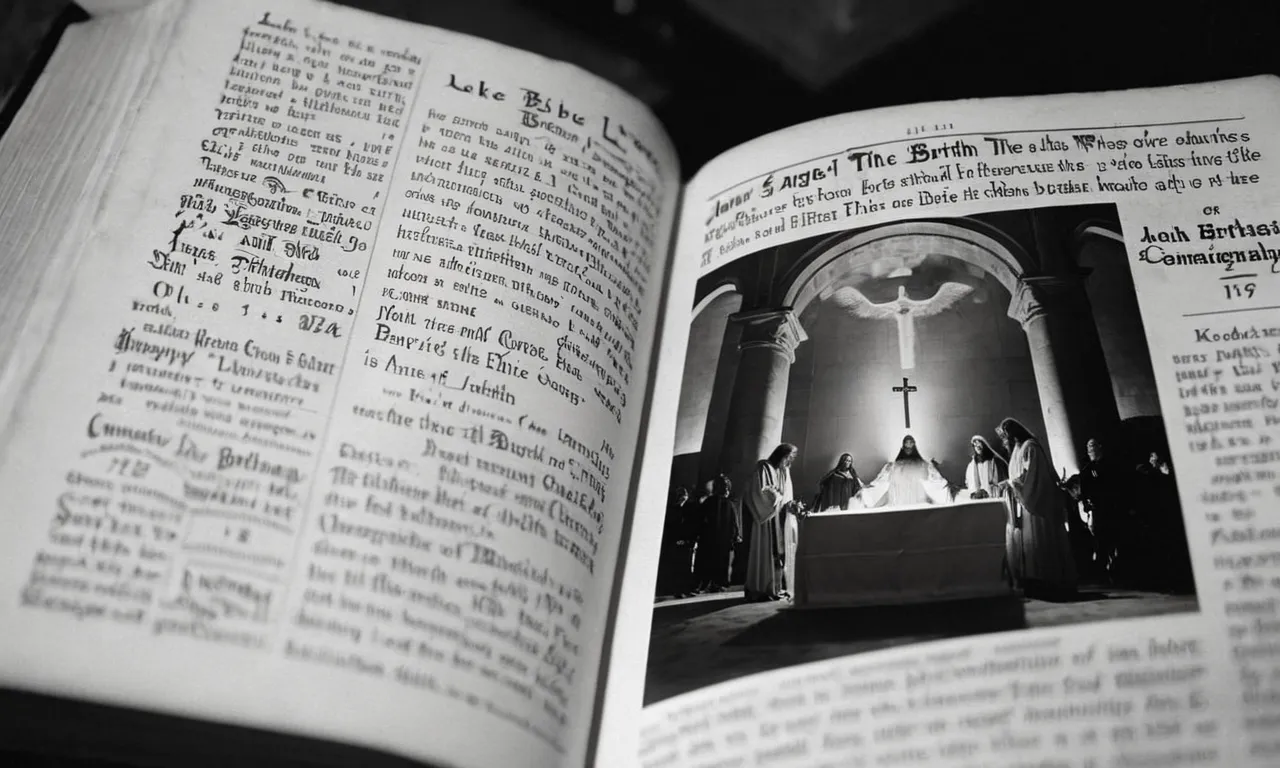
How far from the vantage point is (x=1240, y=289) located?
986 millimetres

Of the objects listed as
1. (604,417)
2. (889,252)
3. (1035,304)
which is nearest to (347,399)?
(604,417)

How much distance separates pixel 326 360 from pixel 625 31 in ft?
2.58

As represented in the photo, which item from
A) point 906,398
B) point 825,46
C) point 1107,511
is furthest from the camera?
point 825,46

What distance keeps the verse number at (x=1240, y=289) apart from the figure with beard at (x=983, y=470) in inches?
11.4

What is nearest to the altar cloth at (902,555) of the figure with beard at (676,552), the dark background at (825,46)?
the figure with beard at (676,552)

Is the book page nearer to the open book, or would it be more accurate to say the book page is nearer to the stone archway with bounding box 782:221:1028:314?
the open book

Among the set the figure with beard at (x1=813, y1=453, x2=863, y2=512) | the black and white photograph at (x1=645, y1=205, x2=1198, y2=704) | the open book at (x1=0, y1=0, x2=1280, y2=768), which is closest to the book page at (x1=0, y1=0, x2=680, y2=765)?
the open book at (x1=0, y1=0, x2=1280, y2=768)

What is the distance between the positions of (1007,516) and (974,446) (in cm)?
7

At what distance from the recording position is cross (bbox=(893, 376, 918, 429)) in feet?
3.27

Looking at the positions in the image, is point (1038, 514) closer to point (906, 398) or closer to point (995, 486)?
point (995, 486)

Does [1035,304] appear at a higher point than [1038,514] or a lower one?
higher

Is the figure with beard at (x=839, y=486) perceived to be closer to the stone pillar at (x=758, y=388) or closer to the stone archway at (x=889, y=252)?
the stone pillar at (x=758, y=388)

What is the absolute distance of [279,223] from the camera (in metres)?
1.04

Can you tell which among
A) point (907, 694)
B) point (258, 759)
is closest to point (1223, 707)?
point (907, 694)
